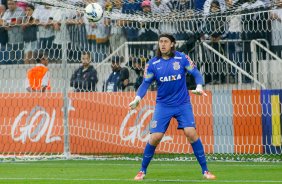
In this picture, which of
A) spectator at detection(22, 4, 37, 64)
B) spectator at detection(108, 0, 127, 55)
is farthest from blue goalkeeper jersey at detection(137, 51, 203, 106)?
spectator at detection(22, 4, 37, 64)

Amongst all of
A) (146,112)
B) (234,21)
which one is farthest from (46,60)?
(234,21)

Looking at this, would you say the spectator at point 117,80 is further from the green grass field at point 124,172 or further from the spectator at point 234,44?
the green grass field at point 124,172

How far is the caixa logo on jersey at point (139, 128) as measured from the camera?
1950cm

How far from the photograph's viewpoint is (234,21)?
66.2 feet

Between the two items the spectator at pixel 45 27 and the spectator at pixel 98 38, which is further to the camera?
the spectator at pixel 98 38

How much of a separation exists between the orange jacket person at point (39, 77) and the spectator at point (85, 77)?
628mm

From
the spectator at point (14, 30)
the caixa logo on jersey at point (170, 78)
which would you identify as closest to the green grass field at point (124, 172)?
the caixa logo on jersey at point (170, 78)

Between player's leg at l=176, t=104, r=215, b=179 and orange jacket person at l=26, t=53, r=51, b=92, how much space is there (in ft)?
23.2

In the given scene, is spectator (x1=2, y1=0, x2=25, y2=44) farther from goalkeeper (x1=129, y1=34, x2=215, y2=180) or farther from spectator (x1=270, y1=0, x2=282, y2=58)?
goalkeeper (x1=129, y1=34, x2=215, y2=180)

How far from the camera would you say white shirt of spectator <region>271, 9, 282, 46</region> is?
774 inches

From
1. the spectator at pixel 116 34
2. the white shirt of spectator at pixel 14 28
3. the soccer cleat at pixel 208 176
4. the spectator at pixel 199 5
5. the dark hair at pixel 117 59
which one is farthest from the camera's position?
the white shirt of spectator at pixel 14 28

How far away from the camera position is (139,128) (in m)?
19.5

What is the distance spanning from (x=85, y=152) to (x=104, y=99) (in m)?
1.26

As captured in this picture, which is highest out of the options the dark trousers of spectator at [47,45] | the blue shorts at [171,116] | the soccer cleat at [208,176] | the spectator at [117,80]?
the dark trousers of spectator at [47,45]
